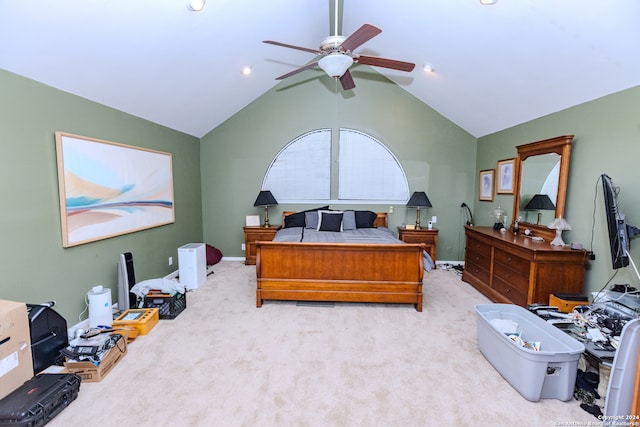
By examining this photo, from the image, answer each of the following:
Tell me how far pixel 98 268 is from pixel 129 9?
97.9 inches

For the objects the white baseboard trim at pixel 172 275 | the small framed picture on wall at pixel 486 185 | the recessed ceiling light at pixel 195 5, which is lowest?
the white baseboard trim at pixel 172 275

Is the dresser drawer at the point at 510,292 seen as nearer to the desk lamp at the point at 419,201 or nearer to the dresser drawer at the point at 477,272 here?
the dresser drawer at the point at 477,272

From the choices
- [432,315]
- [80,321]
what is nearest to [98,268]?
[80,321]

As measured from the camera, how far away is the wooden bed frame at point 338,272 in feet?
11.1

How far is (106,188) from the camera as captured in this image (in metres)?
3.11

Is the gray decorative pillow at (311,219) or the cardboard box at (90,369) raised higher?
the gray decorative pillow at (311,219)

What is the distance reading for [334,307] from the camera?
349cm

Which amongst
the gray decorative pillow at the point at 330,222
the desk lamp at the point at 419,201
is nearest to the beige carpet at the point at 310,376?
the gray decorative pillow at the point at 330,222

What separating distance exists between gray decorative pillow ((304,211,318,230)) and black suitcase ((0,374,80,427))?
3.50 meters

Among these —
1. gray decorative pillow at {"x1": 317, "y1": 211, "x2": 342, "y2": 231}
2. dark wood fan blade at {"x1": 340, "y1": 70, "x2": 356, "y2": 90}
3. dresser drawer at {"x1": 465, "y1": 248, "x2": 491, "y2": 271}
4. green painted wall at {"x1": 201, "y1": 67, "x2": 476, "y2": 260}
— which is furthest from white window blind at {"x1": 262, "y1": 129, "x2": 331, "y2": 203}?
dresser drawer at {"x1": 465, "y1": 248, "x2": 491, "y2": 271}

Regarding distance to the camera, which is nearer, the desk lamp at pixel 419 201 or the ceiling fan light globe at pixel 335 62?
the ceiling fan light globe at pixel 335 62

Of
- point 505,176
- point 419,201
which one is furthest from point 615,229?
point 419,201

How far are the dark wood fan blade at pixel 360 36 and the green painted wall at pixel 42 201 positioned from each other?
260 cm

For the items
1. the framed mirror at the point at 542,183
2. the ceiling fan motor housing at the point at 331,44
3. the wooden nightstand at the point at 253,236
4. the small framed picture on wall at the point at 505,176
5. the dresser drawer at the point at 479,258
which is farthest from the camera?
the wooden nightstand at the point at 253,236
